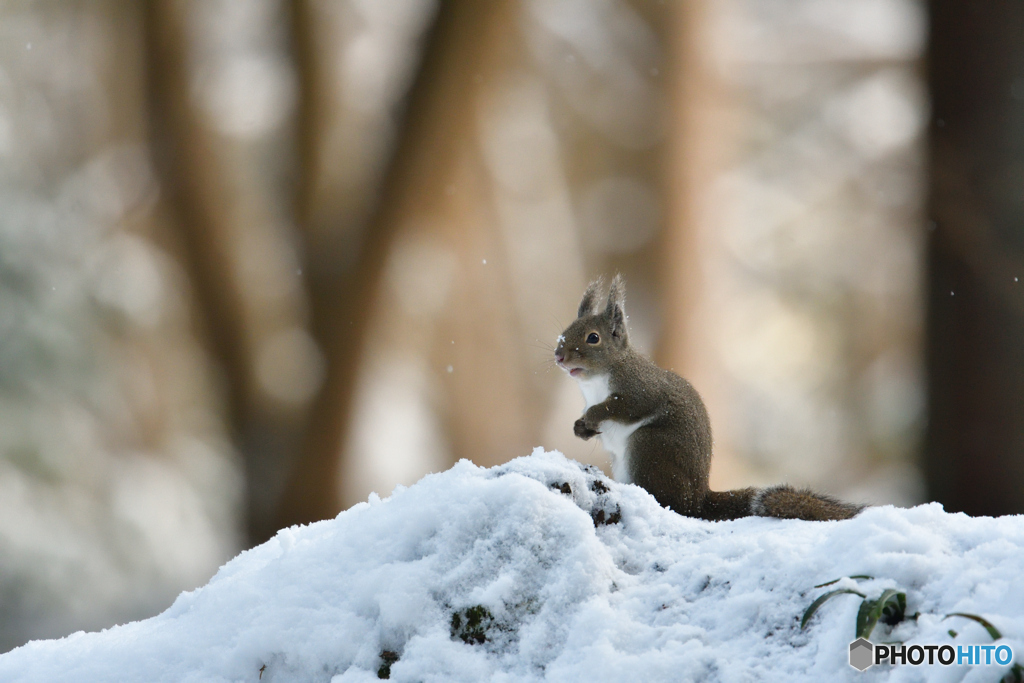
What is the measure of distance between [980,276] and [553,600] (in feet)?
9.00

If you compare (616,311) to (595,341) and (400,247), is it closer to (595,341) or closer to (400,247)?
(595,341)

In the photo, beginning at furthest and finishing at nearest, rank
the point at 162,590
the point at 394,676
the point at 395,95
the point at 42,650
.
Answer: the point at 162,590
the point at 395,95
the point at 42,650
the point at 394,676

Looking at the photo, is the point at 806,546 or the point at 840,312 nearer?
the point at 806,546

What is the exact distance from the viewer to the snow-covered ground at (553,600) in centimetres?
78

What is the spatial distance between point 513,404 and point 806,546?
3504 mm

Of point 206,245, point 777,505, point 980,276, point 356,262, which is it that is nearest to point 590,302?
point 777,505

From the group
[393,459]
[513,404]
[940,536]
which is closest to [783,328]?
[513,404]

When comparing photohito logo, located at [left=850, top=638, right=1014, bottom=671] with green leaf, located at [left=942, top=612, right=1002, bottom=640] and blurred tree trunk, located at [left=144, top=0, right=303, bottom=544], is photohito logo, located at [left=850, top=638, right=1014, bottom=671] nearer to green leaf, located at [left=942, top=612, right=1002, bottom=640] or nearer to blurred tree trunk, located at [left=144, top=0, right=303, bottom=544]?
green leaf, located at [left=942, top=612, right=1002, bottom=640]

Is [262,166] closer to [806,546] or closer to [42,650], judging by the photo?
[42,650]

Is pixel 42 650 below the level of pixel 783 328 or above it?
below

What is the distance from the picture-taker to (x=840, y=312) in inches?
180

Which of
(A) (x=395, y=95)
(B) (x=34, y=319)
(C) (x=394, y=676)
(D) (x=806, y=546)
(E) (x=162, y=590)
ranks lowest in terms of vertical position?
(C) (x=394, y=676)

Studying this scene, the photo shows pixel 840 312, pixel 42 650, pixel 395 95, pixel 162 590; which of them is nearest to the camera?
pixel 42 650

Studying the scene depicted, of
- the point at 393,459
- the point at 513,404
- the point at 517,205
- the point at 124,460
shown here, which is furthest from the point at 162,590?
the point at 517,205
